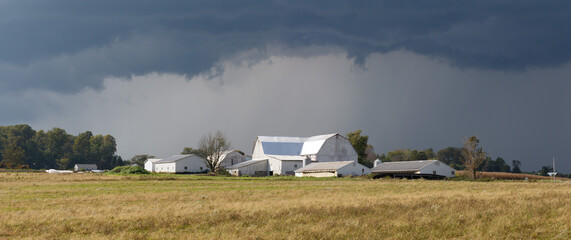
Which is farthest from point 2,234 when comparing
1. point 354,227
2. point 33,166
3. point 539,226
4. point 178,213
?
point 33,166

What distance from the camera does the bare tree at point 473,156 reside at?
9706 cm

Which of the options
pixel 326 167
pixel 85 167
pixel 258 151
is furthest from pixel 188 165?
pixel 85 167

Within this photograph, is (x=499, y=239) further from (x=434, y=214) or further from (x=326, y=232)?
(x=326, y=232)

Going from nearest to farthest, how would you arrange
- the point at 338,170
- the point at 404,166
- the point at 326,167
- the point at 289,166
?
the point at 338,170, the point at 404,166, the point at 326,167, the point at 289,166

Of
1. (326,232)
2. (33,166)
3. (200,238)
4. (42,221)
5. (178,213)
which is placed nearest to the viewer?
(200,238)

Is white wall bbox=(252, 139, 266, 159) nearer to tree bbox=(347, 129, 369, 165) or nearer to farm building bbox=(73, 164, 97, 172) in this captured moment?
tree bbox=(347, 129, 369, 165)

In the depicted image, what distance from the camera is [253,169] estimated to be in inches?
4656

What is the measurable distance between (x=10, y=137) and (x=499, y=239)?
21314 cm

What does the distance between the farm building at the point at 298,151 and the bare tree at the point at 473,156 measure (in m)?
33.1

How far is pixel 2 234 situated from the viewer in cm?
1831

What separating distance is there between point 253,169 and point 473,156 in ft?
168

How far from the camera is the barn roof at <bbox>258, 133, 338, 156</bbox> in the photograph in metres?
126

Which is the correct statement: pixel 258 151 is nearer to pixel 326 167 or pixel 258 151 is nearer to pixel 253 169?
pixel 253 169

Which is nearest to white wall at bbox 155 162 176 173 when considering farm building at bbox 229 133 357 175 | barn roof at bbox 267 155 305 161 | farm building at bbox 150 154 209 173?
farm building at bbox 150 154 209 173
